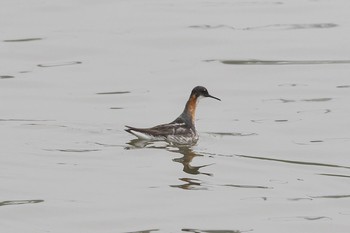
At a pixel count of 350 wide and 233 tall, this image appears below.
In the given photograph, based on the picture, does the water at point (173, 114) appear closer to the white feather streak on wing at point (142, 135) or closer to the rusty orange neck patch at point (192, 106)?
the white feather streak on wing at point (142, 135)

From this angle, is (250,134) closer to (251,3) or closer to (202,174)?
(202,174)

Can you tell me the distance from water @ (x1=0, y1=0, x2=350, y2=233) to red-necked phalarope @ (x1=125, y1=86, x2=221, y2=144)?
0.17 meters

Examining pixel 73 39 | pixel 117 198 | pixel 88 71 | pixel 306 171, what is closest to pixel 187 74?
pixel 88 71

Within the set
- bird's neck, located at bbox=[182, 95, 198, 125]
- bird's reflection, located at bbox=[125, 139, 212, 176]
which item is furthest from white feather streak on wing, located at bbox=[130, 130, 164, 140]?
bird's neck, located at bbox=[182, 95, 198, 125]

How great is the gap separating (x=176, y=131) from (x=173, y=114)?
6.16 ft

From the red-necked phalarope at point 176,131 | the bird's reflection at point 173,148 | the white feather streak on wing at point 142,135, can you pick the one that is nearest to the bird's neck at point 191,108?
the red-necked phalarope at point 176,131

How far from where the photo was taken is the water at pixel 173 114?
565 inches

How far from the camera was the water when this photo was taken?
14359 millimetres

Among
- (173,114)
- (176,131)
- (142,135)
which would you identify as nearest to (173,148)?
(176,131)

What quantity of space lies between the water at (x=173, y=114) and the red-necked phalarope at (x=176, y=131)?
171 mm

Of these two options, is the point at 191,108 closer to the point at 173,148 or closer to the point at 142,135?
the point at 173,148

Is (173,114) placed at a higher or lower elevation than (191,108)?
lower

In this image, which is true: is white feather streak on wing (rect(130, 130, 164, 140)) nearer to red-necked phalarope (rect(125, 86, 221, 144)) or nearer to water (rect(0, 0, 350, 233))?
red-necked phalarope (rect(125, 86, 221, 144))

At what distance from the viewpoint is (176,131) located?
18.6 metres
